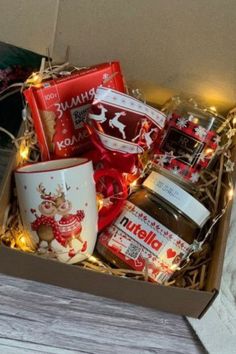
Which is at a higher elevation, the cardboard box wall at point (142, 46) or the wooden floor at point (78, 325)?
the cardboard box wall at point (142, 46)

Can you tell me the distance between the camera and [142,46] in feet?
3.06

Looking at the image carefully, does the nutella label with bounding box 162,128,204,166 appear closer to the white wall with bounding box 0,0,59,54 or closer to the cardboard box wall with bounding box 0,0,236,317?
the cardboard box wall with bounding box 0,0,236,317

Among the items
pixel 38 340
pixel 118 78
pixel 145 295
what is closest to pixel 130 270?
pixel 145 295

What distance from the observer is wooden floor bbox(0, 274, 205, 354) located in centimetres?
83

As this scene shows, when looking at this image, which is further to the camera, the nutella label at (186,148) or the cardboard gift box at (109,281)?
the nutella label at (186,148)

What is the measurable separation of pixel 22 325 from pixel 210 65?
52cm

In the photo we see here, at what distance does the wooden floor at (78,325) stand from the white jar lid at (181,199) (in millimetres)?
164

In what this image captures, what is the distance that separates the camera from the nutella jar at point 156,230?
33.7 inches

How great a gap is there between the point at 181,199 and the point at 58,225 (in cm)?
19

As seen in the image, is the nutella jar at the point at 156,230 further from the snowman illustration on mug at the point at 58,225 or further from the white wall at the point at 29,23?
the white wall at the point at 29,23

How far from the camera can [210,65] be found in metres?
0.93

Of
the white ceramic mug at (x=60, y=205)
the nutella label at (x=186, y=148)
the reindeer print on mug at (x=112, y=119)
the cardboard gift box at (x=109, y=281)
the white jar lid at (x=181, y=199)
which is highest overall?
the reindeer print on mug at (x=112, y=119)

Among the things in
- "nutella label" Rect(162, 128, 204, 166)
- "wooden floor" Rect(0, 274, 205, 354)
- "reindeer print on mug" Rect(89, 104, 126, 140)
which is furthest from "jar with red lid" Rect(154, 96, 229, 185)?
"wooden floor" Rect(0, 274, 205, 354)

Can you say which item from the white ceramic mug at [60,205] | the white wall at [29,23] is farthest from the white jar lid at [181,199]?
the white wall at [29,23]
